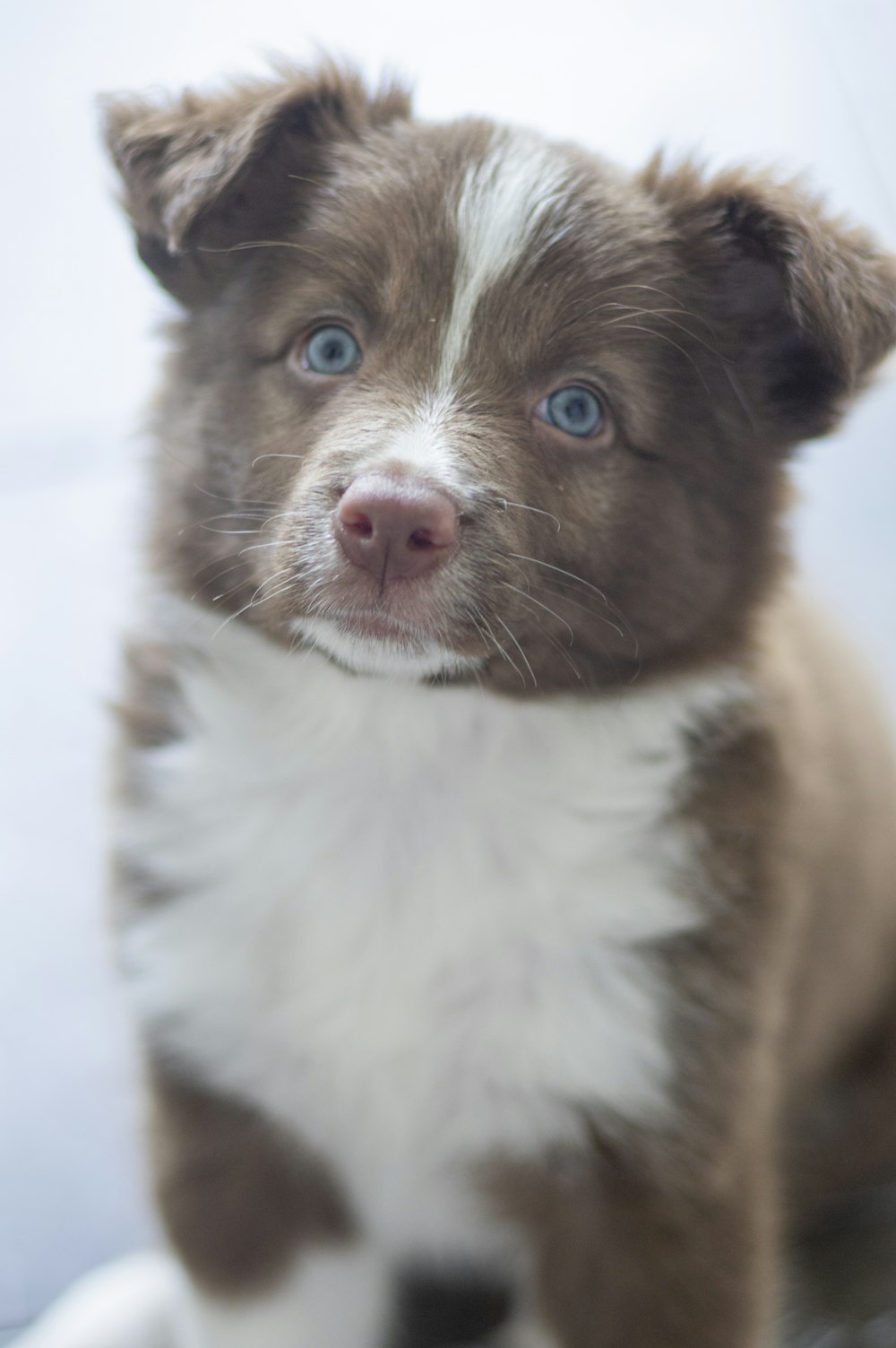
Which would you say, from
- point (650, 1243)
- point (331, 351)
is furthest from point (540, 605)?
point (650, 1243)

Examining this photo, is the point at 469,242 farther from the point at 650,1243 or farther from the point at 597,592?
the point at 650,1243

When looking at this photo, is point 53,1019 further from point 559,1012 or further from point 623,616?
point 623,616

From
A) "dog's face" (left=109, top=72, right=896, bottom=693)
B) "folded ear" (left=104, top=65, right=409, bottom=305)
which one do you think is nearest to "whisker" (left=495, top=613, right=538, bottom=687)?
"dog's face" (left=109, top=72, right=896, bottom=693)

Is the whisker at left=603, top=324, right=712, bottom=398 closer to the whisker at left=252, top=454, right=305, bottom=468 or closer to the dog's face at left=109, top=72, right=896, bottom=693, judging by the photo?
the dog's face at left=109, top=72, right=896, bottom=693

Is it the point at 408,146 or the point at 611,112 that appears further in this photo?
the point at 611,112

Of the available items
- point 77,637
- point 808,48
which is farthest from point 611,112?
point 77,637

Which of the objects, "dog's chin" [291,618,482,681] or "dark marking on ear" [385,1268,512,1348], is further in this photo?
"dark marking on ear" [385,1268,512,1348]
